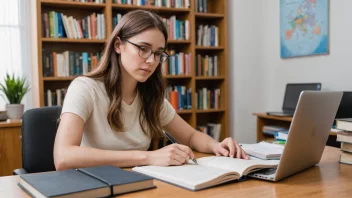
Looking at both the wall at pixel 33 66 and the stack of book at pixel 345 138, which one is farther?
the wall at pixel 33 66

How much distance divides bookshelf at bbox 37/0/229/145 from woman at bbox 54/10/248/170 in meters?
1.71

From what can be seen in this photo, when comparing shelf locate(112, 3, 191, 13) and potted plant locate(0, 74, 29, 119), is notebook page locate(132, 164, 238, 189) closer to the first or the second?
potted plant locate(0, 74, 29, 119)

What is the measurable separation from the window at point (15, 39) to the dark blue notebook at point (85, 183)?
8.28 feet

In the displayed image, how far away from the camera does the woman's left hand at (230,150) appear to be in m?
1.40

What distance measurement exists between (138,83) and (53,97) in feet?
5.80

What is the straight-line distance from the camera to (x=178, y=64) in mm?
3727

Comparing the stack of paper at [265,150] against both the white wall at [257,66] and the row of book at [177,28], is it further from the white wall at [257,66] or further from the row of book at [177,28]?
the white wall at [257,66]

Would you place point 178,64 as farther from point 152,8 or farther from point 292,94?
point 292,94

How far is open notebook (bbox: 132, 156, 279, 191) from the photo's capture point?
→ 1.03 meters

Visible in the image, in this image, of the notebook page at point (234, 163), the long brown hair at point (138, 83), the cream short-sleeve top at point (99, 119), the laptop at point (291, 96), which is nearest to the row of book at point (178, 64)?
the laptop at point (291, 96)

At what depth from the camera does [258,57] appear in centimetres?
419

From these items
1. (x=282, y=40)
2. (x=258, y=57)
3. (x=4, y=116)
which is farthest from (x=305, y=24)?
(x=4, y=116)

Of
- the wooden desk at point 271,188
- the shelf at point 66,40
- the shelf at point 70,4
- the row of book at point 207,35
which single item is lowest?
the wooden desk at point 271,188

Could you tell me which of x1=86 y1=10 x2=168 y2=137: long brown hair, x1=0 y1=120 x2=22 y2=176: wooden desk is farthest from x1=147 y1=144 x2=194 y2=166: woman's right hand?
x1=0 y1=120 x2=22 y2=176: wooden desk
